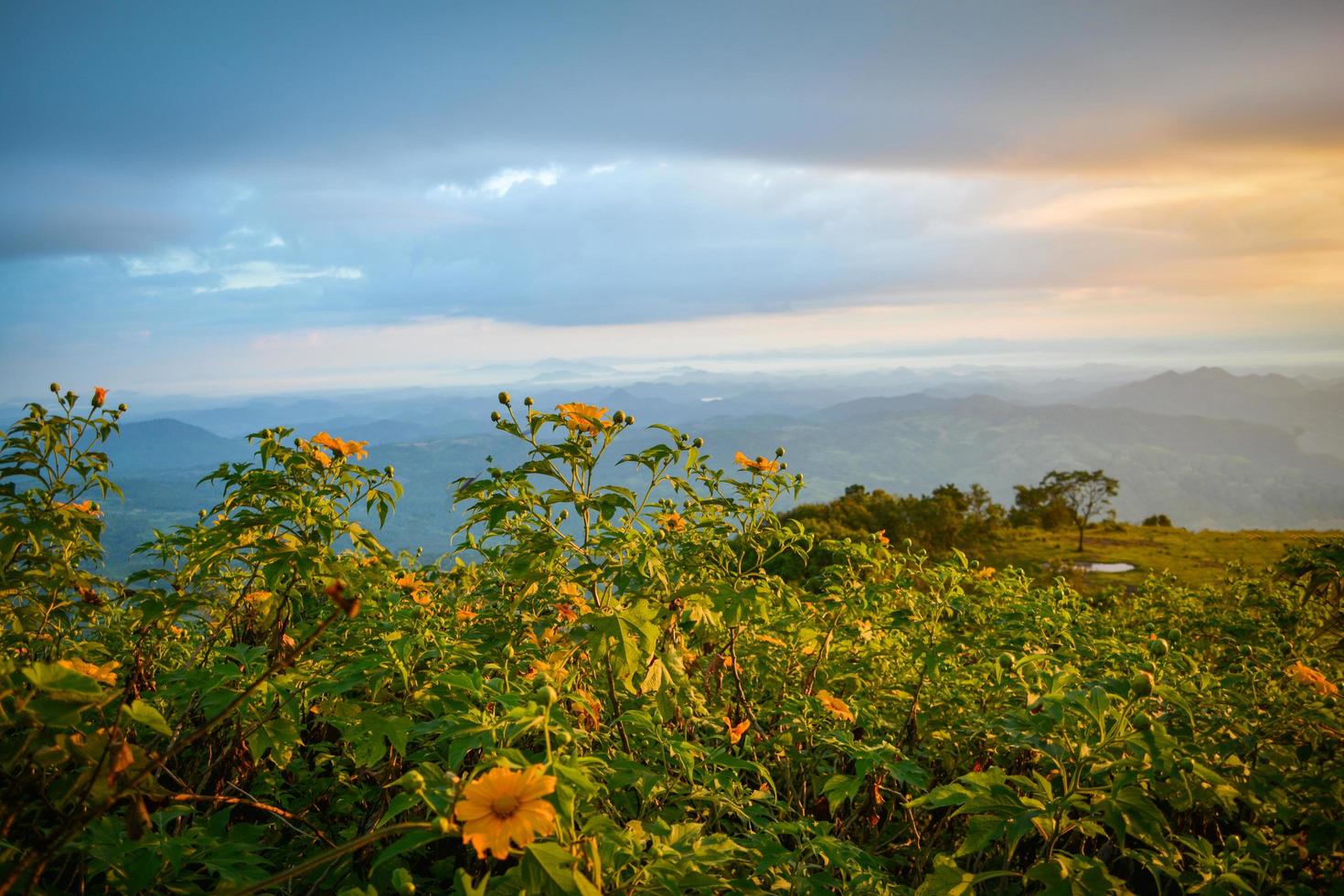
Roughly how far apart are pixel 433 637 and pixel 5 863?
1.21m

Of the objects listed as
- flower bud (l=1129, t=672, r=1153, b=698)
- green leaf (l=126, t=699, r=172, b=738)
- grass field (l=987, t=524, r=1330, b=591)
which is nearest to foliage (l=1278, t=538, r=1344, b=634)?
flower bud (l=1129, t=672, r=1153, b=698)

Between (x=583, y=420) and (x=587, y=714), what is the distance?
1.31 meters

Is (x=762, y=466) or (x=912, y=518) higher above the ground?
(x=762, y=466)

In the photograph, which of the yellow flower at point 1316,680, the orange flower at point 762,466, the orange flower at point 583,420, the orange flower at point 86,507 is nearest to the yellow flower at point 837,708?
the orange flower at point 762,466

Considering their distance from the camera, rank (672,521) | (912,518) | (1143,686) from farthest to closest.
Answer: (912,518) → (672,521) → (1143,686)

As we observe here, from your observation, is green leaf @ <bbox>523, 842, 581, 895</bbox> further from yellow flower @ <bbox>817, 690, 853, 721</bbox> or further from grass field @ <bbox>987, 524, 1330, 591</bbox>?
grass field @ <bbox>987, 524, 1330, 591</bbox>

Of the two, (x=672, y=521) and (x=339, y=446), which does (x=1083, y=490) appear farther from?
(x=339, y=446)

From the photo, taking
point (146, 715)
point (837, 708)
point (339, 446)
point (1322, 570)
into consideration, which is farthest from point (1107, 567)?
point (146, 715)

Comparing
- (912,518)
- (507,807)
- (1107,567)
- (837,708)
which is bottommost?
(1107,567)

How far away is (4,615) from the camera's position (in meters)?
2.74

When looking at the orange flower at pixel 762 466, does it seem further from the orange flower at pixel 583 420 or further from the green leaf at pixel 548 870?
the green leaf at pixel 548 870

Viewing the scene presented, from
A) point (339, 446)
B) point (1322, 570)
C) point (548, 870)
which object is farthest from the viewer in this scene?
point (1322, 570)

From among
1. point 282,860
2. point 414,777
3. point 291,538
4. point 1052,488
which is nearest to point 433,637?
point 291,538

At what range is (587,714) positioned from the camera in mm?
2838
